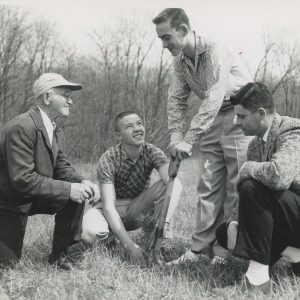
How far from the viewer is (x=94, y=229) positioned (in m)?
3.76

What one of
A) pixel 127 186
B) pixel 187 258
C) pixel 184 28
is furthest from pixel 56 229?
pixel 184 28

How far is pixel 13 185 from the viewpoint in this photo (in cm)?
329

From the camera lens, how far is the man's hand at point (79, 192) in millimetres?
3404

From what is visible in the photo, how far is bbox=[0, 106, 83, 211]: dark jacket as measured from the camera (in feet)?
10.7

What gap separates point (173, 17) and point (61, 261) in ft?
6.60

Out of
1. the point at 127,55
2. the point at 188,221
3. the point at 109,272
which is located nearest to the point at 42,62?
the point at 127,55

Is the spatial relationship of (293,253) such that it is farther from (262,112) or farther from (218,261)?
(262,112)

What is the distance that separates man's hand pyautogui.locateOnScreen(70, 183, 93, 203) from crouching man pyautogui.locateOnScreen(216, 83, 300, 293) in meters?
1.25

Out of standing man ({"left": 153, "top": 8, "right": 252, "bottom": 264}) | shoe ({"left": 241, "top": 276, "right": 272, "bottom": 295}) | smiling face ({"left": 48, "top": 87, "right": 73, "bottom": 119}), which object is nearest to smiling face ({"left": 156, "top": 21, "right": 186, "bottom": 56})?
standing man ({"left": 153, "top": 8, "right": 252, "bottom": 264})

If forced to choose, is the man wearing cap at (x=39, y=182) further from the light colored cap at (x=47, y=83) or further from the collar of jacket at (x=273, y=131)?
the collar of jacket at (x=273, y=131)

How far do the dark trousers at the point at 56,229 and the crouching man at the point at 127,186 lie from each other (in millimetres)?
232

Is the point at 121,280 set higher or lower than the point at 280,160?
lower

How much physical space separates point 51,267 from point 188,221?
88.3 inches

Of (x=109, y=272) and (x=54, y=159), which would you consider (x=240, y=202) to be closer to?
(x=109, y=272)
